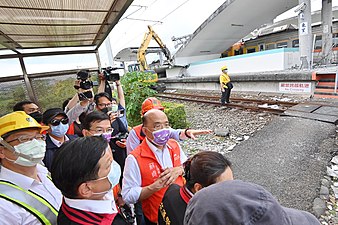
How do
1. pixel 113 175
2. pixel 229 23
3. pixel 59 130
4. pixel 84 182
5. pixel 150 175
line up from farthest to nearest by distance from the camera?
pixel 229 23 → pixel 59 130 → pixel 150 175 → pixel 113 175 → pixel 84 182

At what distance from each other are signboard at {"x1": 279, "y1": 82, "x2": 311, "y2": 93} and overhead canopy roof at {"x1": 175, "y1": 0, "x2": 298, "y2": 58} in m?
7.94

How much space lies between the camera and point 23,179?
1362 mm

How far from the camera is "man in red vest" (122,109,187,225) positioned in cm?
162

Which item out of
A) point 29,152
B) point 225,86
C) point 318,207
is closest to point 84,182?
point 29,152

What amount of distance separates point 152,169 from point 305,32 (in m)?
12.7

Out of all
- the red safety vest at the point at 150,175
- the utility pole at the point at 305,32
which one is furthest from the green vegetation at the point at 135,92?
the utility pole at the point at 305,32

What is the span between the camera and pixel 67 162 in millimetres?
1042

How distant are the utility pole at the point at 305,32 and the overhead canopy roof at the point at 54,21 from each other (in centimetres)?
1107

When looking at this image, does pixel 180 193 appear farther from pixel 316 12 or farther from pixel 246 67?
pixel 316 12

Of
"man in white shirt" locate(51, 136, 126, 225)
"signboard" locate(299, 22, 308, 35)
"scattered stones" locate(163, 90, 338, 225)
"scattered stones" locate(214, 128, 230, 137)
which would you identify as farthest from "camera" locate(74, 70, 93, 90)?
"signboard" locate(299, 22, 308, 35)

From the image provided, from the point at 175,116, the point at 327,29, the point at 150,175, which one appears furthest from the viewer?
the point at 327,29

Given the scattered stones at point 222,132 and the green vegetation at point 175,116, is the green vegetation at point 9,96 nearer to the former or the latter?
the green vegetation at point 175,116

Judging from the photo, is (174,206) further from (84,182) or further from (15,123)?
(15,123)

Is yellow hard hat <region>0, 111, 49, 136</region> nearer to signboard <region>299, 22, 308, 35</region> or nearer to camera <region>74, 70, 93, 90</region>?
camera <region>74, 70, 93, 90</region>
